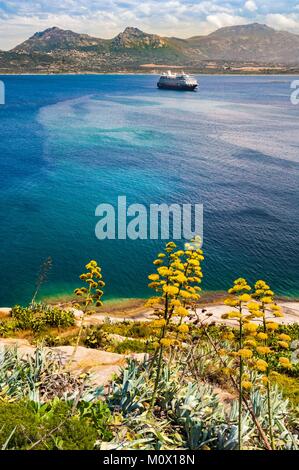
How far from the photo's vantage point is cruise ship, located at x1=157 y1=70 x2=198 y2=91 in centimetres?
16675

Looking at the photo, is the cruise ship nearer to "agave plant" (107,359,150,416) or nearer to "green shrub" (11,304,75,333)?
"green shrub" (11,304,75,333)

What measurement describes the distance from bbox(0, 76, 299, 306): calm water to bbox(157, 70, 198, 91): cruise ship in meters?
81.1

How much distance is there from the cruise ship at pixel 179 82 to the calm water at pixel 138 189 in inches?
3192

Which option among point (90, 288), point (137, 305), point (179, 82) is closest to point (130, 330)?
point (137, 305)

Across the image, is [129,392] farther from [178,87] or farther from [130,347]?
[178,87]

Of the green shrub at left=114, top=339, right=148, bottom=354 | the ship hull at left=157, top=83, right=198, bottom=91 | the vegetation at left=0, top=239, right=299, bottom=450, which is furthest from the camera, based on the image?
the ship hull at left=157, top=83, right=198, bottom=91

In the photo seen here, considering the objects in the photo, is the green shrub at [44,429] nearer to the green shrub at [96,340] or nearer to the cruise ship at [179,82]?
the green shrub at [96,340]

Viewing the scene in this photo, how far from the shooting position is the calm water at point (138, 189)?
30703 millimetres

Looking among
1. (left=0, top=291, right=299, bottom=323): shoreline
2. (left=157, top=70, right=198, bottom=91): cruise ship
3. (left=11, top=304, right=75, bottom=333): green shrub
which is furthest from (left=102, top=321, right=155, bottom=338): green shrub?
(left=157, top=70, right=198, bottom=91): cruise ship

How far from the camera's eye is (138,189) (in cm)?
4569

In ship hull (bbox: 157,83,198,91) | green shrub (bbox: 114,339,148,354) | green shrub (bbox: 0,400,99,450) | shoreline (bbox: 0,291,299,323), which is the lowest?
shoreline (bbox: 0,291,299,323)

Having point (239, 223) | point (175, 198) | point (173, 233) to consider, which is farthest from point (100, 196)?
point (239, 223)

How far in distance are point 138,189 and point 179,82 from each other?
137453mm
